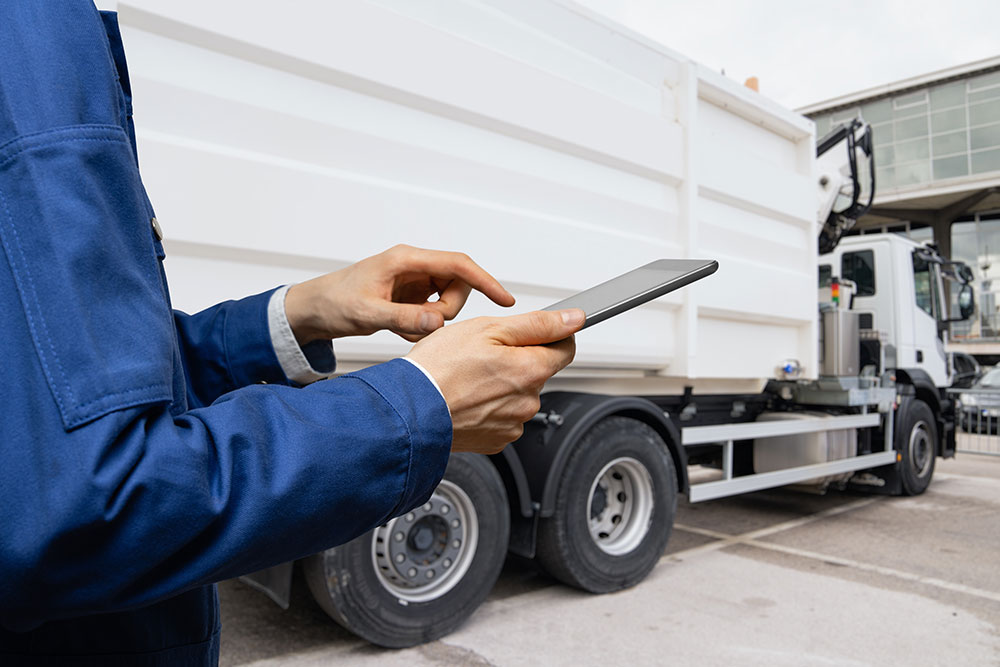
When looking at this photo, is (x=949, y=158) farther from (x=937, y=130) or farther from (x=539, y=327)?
(x=539, y=327)

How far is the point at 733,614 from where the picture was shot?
337 cm

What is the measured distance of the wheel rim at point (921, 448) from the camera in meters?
6.39

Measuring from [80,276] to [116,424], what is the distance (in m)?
0.14

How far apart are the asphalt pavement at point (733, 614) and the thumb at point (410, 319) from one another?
6.18 feet

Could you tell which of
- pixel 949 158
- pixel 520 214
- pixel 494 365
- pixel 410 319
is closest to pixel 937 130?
pixel 949 158

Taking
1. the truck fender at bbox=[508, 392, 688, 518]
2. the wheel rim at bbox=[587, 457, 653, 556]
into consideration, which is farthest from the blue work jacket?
the wheel rim at bbox=[587, 457, 653, 556]

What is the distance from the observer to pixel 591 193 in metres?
3.36

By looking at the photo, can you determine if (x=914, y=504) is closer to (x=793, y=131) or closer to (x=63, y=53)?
(x=793, y=131)

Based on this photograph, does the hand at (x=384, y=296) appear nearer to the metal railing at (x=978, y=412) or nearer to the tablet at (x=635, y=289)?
the tablet at (x=635, y=289)

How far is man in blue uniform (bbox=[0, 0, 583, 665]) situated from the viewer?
0.63 metres

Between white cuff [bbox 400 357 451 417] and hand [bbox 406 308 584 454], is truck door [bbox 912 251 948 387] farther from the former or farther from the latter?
white cuff [bbox 400 357 451 417]

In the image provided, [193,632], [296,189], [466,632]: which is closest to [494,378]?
[193,632]

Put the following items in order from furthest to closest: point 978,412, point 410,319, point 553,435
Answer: point 978,412
point 553,435
point 410,319

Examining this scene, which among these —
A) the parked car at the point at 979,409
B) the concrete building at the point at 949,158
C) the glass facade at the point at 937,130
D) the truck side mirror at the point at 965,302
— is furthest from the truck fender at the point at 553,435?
the concrete building at the point at 949,158
